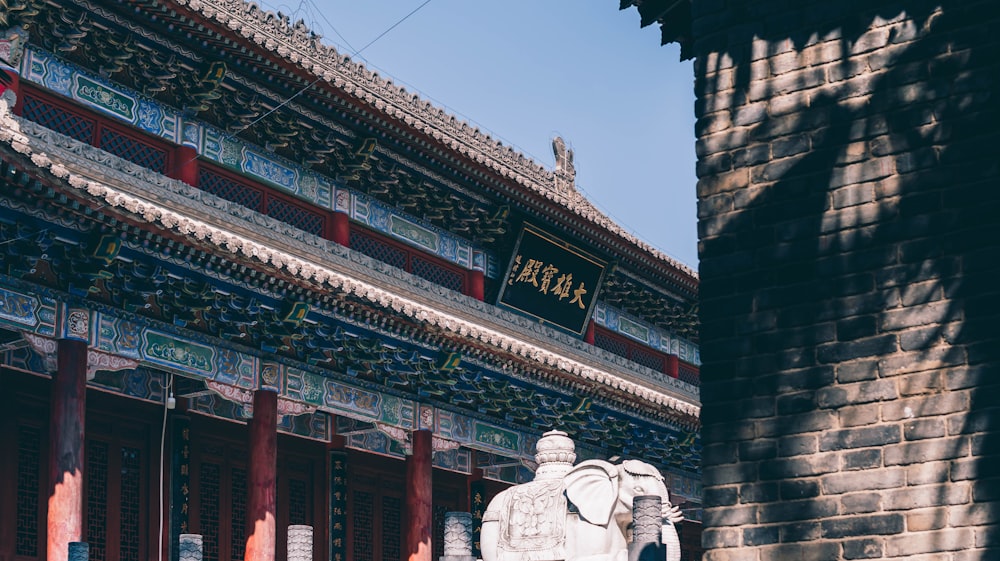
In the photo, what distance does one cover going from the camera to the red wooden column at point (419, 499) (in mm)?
17656

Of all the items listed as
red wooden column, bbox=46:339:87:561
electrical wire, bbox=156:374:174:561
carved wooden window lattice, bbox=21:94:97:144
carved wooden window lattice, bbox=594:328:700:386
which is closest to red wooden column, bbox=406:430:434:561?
electrical wire, bbox=156:374:174:561

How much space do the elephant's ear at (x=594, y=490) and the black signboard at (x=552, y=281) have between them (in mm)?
8235

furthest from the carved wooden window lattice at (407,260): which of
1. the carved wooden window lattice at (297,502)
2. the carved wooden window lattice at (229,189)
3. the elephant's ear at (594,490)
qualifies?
the elephant's ear at (594,490)

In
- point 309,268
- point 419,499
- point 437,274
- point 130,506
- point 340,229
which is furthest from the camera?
point 437,274

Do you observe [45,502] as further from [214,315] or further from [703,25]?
[703,25]

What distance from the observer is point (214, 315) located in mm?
15406

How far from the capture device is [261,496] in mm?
15227

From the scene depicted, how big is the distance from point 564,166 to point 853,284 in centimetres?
1862

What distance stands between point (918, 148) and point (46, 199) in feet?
25.6

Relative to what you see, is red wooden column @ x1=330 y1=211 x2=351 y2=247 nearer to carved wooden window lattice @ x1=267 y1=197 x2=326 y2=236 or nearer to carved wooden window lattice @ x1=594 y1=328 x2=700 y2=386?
carved wooden window lattice @ x1=267 y1=197 x2=326 y2=236

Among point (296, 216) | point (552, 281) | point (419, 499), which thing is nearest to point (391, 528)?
point (419, 499)

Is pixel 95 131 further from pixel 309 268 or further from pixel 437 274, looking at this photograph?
pixel 437 274

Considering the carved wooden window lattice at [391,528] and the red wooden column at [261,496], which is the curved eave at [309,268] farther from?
the carved wooden window lattice at [391,528]

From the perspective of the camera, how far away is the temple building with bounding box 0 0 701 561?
44.9 feet
